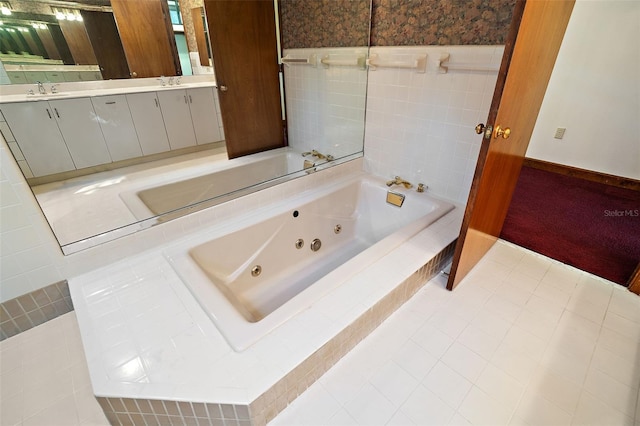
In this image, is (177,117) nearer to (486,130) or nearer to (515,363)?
(486,130)

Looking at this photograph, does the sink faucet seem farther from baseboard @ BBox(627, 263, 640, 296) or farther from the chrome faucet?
baseboard @ BBox(627, 263, 640, 296)

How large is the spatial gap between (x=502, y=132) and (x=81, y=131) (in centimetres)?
189

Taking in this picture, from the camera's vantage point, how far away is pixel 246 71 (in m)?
2.01

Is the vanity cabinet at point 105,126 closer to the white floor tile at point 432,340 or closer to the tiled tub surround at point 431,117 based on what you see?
the tiled tub surround at point 431,117

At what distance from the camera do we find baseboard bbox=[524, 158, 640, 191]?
9.19 feet

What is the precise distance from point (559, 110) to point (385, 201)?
2500 mm

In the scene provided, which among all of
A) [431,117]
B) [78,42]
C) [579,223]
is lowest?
[579,223]

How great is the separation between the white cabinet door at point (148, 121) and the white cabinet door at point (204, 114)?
0.21 meters

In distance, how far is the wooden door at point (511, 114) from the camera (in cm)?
104

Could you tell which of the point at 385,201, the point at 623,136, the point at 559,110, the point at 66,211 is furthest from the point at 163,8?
the point at 623,136

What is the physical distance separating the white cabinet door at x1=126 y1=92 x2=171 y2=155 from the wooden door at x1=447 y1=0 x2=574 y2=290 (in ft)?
5.46

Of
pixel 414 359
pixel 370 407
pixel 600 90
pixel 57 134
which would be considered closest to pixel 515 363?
pixel 414 359

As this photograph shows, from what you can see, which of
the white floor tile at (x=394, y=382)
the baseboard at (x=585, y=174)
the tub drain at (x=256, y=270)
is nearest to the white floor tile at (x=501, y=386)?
the white floor tile at (x=394, y=382)

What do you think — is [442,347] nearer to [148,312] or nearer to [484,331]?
[484,331]
